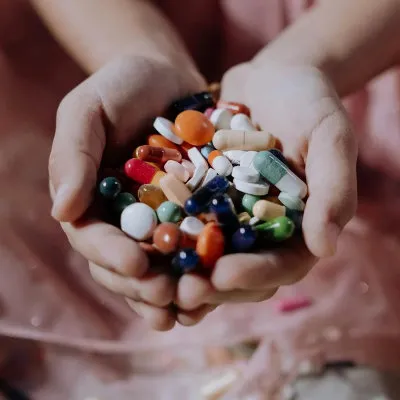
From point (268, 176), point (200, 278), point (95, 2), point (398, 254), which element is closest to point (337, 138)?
point (268, 176)

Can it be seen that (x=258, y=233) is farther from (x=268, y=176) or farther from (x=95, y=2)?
(x=95, y=2)

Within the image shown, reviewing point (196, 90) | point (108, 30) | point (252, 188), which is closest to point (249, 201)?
point (252, 188)

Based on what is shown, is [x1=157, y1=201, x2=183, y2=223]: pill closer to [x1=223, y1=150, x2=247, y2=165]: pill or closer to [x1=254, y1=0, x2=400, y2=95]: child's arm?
[x1=223, y1=150, x2=247, y2=165]: pill

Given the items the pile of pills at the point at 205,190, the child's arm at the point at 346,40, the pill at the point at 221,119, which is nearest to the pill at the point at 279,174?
the pile of pills at the point at 205,190

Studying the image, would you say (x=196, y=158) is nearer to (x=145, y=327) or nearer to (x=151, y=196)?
(x=151, y=196)

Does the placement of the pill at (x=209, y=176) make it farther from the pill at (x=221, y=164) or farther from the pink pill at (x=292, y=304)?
the pink pill at (x=292, y=304)

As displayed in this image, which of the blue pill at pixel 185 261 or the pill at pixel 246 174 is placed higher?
the blue pill at pixel 185 261

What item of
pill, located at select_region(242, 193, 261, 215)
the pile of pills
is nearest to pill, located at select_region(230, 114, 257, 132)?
the pile of pills
